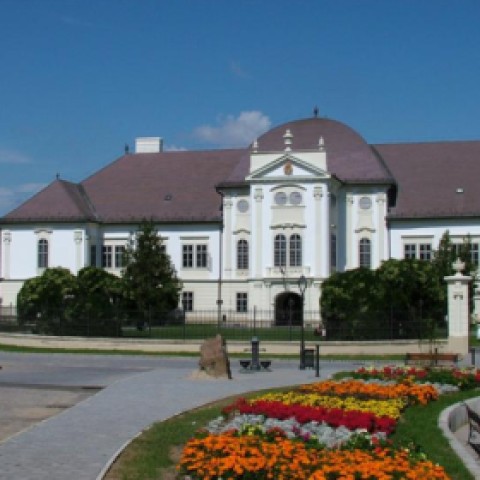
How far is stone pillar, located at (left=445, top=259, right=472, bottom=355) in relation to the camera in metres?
35.5

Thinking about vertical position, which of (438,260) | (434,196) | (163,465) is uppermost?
(434,196)

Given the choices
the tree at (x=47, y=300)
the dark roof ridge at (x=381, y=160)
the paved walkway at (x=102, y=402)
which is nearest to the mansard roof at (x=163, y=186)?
the dark roof ridge at (x=381, y=160)

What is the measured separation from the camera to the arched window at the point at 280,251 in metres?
60.2

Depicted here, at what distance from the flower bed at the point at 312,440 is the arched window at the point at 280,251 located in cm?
4151

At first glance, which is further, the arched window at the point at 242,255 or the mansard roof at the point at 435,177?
the arched window at the point at 242,255

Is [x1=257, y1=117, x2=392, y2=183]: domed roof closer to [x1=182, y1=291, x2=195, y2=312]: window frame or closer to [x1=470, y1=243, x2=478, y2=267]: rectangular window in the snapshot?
[x1=470, y1=243, x2=478, y2=267]: rectangular window

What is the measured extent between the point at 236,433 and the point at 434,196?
171 ft

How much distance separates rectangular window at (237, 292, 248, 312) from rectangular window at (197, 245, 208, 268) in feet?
12.5

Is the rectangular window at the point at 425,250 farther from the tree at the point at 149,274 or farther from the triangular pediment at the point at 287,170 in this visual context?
the tree at the point at 149,274

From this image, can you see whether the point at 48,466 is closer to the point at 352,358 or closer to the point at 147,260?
the point at 352,358

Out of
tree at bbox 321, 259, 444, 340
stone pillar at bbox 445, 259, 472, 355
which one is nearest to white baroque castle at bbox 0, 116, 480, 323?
tree at bbox 321, 259, 444, 340

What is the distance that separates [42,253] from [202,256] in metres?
11.3

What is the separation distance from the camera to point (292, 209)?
6022cm

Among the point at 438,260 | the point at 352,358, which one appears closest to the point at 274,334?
the point at 352,358
